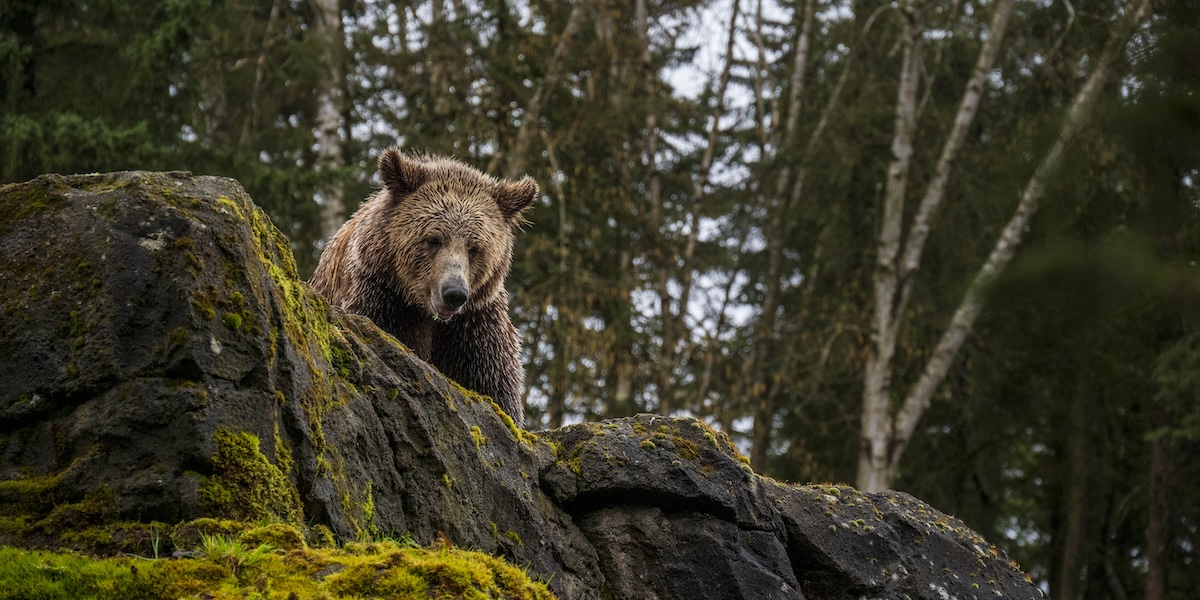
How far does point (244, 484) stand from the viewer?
3.93m

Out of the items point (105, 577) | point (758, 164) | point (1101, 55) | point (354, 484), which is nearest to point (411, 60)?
point (758, 164)

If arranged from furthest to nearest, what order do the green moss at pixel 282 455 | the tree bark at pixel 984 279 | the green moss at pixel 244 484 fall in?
the tree bark at pixel 984 279, the green moss at pixel 282 455, the green moss at pixel 244 484

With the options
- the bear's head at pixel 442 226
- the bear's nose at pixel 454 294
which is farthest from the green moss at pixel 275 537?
the bear's head at pixel 442 226

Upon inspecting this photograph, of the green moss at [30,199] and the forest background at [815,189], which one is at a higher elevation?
the forest background at [815,189]

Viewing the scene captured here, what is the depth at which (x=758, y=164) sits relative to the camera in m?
18.3

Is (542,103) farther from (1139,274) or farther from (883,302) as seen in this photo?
(1139,274)

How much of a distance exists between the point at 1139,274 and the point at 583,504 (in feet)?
31.7

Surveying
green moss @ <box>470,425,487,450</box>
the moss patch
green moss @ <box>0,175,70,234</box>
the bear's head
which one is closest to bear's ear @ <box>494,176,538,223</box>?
the bear's head

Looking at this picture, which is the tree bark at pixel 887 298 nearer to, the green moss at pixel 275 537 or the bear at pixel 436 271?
the bear at pixel 436 271

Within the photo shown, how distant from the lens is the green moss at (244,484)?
385cm

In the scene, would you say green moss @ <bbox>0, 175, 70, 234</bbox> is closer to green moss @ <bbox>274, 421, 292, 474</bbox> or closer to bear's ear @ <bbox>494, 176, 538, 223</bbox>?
green moss @ <bbox>274, 421, 292, 474</bbox>

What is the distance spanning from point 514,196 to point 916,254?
9497 millimetres

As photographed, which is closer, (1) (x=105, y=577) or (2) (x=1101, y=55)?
(1) (x=105, y=577)

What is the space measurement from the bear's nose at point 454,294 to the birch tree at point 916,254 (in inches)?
372
